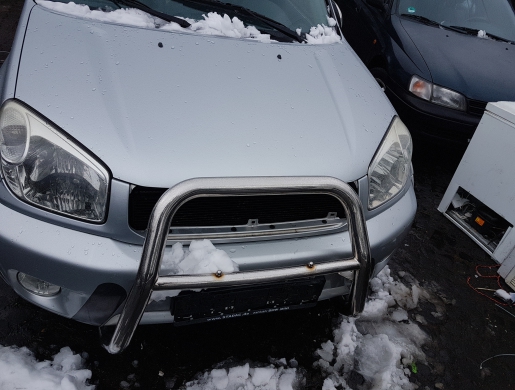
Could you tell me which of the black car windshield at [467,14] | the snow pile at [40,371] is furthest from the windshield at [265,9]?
the black car windshield at [467,14]

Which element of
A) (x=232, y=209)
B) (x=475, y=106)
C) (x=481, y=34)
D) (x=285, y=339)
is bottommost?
(x=285, y=339)

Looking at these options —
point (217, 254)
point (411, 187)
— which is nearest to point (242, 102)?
point (217, 254)

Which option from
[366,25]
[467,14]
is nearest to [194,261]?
[366,25]

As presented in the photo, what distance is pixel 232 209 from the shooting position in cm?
146

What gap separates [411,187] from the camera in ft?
6.71

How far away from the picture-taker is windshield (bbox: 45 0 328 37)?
196 centimetres

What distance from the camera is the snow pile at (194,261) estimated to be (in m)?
1.34

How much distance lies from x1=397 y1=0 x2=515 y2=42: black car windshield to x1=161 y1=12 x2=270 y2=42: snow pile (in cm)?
233

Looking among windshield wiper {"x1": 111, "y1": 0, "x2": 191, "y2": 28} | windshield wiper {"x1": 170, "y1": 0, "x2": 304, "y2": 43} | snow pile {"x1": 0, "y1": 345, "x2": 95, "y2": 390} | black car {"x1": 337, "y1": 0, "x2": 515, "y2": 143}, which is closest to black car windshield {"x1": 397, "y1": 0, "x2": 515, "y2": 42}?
black car {"x1": 337, "y1": 0, "x2": 515, "y2": 143}

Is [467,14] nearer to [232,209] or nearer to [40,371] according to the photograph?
[232,209]

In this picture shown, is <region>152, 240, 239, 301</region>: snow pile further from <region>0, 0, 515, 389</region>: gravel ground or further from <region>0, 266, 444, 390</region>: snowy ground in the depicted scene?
<region>0, 0, 515, 389</region>: gravel ground

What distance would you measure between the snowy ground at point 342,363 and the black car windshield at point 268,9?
4.17ft

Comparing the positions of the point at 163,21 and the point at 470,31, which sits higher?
the point at 163,21

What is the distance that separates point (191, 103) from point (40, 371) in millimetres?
1212
